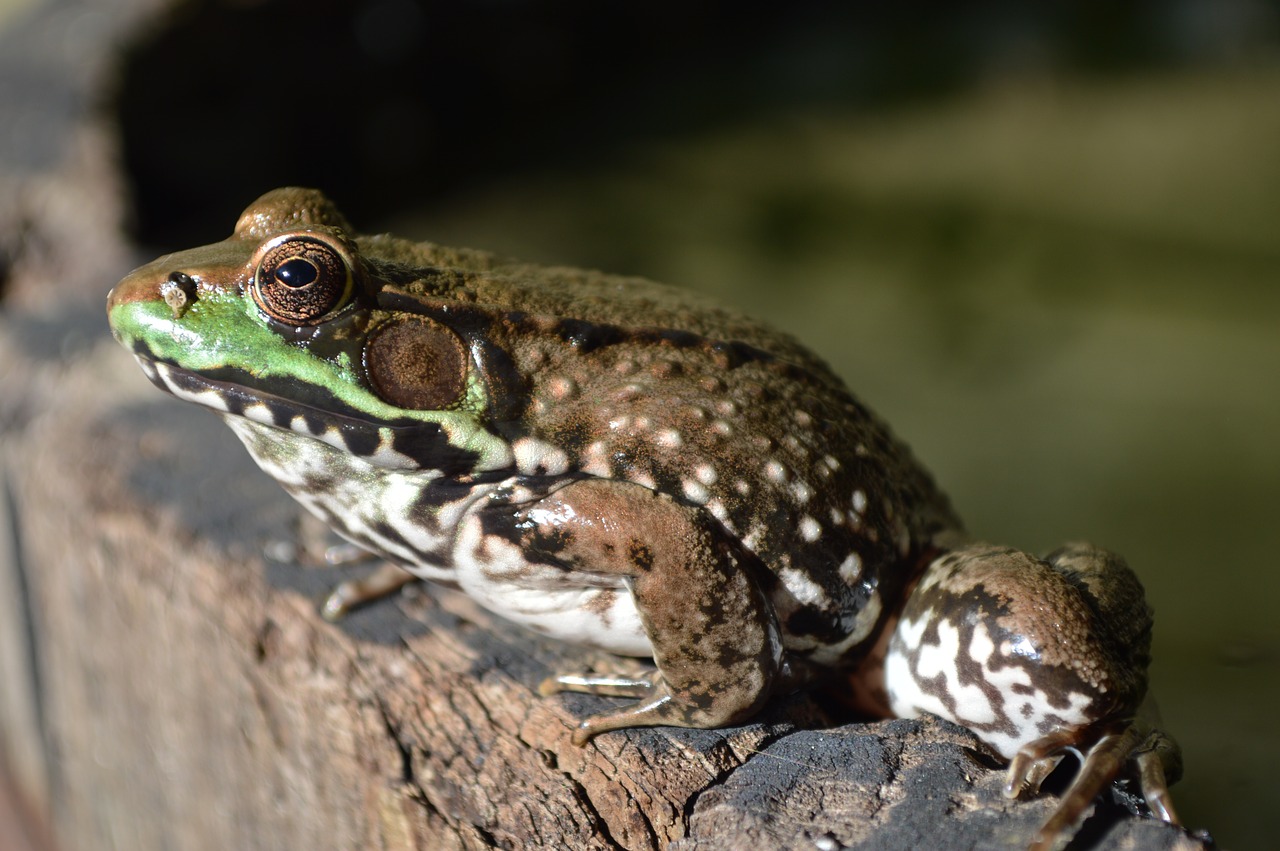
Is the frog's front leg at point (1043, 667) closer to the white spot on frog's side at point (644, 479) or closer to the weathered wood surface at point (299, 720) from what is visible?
the weathered wood surface at point (299, 720)

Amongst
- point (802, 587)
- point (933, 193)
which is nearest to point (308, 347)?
point (802, 587)

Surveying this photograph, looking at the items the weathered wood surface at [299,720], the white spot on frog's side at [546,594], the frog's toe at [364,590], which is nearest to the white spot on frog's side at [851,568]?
the weathered wood surface at [299,720]

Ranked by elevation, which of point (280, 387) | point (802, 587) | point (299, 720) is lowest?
point (299, 720)

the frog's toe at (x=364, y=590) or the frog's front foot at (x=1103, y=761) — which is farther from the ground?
the frog's front foot at (x=1103, y=761)

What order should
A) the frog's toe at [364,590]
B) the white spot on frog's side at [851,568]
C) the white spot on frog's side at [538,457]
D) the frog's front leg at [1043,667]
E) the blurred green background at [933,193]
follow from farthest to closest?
the blurred green background at [933,193] < the frog's toe at [364,590] < the white spot on frog's side at [851,568] < the white spot on frog's side at [538,457] < the frog's front leg at [1043,667]

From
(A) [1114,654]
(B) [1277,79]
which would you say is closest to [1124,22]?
(B) [1277,79]

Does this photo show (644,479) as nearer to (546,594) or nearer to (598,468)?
(598,468)

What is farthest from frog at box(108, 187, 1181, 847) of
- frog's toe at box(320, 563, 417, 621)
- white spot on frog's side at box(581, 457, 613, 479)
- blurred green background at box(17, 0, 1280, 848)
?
blurred green background at box(17, 0, 1280, 848)

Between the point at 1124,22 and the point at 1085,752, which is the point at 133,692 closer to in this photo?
the point at 1085,752
